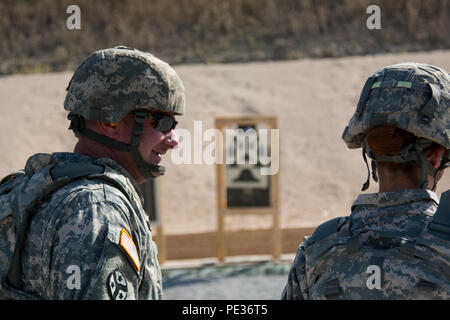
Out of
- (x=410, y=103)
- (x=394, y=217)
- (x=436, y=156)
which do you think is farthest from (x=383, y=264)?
(x=410, y=103)

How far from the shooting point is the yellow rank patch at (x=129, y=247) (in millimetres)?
2830

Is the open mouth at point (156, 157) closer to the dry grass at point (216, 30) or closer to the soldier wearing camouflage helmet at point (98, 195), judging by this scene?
the soldier wearing camouflage helmet at point (98, 195)

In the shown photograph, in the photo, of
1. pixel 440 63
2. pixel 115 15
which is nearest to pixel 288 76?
pixel 440 63

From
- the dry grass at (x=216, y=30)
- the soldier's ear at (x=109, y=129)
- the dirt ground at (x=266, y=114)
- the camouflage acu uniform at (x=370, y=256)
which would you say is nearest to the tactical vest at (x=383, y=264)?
the camouflage acu uniform at (x=370, y=256)

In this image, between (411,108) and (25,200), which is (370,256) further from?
(25,200)

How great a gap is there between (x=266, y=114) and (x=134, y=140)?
15820 mm

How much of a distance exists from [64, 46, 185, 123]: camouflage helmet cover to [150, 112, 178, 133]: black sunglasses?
0.14 feet

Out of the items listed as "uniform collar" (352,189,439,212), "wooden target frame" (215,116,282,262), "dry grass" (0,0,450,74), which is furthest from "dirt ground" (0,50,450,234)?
"uniform collar" (352,189,439,212)

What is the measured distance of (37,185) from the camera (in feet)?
9.99

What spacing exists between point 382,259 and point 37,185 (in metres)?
1.40

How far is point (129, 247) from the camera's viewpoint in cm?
287

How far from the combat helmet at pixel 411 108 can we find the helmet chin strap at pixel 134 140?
984 millimetres

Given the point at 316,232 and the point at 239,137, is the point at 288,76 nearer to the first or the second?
the point at 239,137

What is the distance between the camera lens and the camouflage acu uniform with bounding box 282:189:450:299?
8.67 ft
